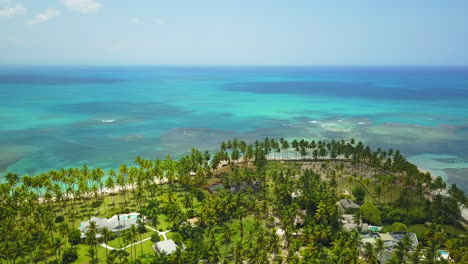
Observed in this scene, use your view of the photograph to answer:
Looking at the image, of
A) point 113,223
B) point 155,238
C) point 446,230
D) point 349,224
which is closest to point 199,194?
point 155,238

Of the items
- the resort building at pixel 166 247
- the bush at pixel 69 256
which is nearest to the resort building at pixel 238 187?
the resort building at pixel 166 247

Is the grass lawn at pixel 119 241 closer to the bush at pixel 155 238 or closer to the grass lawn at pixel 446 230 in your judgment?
the bush at pixel 155 238

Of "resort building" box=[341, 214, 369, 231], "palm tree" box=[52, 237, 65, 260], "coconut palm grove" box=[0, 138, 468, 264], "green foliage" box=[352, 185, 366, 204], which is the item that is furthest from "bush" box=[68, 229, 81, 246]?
"green foliage" box=[352, 185, 366, 204]

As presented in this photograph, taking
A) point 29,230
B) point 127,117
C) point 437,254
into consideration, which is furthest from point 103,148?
point 437,254

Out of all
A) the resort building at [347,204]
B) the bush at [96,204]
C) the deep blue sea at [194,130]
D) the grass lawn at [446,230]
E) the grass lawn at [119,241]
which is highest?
the deep blue sea at [194,130]

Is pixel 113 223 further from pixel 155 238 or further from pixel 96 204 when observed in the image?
pixel 96 204

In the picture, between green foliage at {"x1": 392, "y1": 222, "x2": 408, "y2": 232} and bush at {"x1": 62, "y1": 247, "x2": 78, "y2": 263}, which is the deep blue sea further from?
bush at {"x1": 62, "y1": 247, "x2": 78, "y2": 263}
